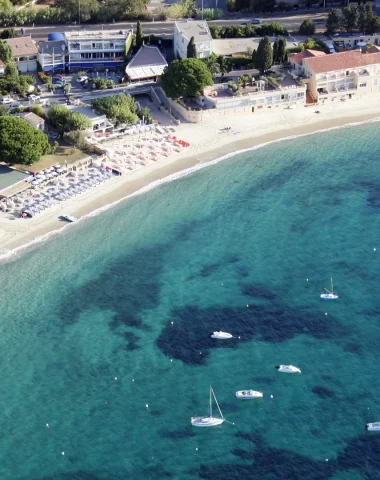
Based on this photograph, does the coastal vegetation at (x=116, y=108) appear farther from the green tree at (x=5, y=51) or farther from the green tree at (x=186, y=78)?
the green tree at (x=5, y=51)

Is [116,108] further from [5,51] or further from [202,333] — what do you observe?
[202,333]

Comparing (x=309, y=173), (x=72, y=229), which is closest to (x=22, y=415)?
(x=72, y=229)

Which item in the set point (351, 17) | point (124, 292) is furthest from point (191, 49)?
point (124, 292)

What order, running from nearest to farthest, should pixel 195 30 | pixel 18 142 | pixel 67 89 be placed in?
pixel 18 142
pixel 67 89
pixel 195 30

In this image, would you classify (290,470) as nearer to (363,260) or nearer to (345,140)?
(363,260)

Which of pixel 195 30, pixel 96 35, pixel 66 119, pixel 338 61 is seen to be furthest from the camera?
pixel 96 35

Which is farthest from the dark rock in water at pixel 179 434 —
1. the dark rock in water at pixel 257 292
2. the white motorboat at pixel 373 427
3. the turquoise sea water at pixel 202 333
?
the dark rock in water at pixel 257 292

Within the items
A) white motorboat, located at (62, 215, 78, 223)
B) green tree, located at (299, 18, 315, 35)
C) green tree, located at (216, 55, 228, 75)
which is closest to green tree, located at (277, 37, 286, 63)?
green tree, located at (216, 55, 228, 75)
